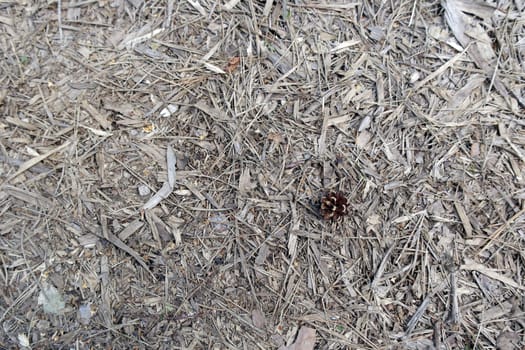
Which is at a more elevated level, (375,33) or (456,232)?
(375,33)

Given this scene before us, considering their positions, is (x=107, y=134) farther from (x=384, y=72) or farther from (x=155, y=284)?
(x=384, y=72)

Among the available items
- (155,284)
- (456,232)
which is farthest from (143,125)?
(456,232)

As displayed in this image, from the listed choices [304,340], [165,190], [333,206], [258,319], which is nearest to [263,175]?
[333,206]

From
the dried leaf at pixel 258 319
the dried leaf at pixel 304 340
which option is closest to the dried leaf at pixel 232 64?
the dried leaf at pixel 258 319

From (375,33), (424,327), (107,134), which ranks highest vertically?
(375,33)

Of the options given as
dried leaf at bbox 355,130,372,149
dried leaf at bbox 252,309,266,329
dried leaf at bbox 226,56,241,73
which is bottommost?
dried leaf at bbox 252,309,266,329

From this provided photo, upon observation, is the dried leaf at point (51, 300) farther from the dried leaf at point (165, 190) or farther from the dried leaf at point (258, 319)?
the dried leaf at point (258, 319)

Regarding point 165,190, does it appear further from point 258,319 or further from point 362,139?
point 362,139

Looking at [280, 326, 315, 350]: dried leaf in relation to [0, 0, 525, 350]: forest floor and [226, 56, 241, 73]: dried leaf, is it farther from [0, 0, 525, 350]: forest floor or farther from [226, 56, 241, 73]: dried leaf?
[226, 56, 241, 73]: dried leaf

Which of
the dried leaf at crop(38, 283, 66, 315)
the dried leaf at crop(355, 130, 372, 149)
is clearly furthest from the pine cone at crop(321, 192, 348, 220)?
the dried leaf at crop(38, 283, 66, 315)
